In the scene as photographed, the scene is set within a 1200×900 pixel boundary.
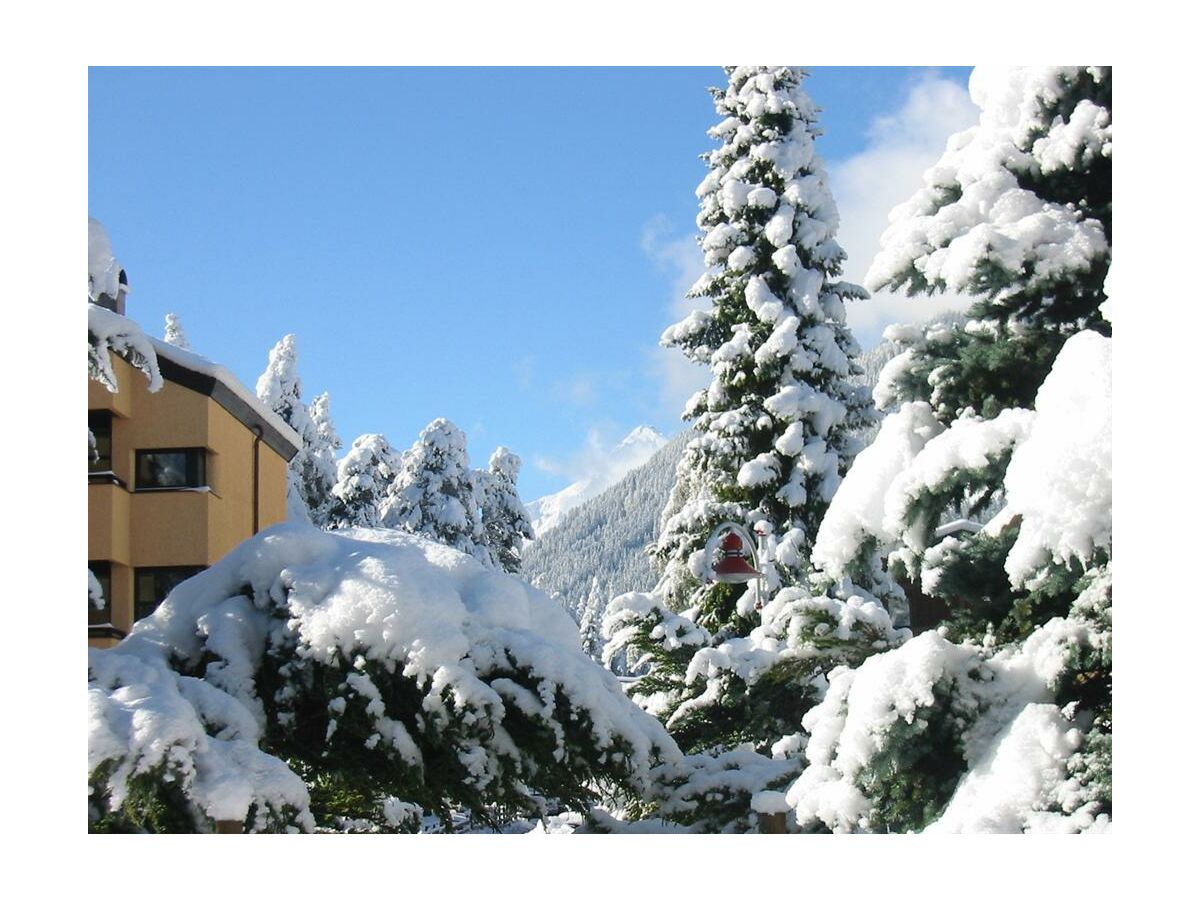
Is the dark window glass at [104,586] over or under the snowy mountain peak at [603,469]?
under

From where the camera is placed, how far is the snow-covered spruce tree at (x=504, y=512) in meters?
31.5

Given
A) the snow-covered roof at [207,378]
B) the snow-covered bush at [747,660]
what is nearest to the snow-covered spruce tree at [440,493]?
the snow-covered roof at [207,378]

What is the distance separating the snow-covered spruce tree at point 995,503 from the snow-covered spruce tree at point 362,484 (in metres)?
23.3

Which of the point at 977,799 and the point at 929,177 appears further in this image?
the point at 929,177

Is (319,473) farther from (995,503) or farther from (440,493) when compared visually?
(995,503)

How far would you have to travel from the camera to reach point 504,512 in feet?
105

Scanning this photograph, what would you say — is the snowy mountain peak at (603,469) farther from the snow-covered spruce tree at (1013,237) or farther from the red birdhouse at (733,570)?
the snow-covered spruce tree at (1013,237)

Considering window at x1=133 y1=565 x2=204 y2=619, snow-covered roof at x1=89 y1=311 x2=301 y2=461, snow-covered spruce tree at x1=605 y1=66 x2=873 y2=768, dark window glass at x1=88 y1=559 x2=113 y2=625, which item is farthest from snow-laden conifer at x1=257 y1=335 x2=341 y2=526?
dark window glass at x1=88 y1=559 x2=113 y2=625

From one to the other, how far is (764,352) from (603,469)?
262 cm
